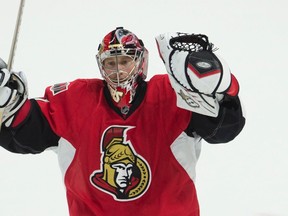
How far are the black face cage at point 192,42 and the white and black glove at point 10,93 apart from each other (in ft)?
1.47

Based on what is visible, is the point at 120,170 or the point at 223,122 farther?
the point at 120,170

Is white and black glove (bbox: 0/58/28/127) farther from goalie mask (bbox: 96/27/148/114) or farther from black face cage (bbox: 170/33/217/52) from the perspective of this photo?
black face cage (bbox: 170/33/217/52)

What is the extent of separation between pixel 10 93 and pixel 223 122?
597 millimetres

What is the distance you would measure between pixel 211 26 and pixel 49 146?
6.71 ft

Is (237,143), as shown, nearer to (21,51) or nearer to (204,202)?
(204,202)

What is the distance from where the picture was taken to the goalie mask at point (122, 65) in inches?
71.0

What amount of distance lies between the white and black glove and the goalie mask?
259 millimetres

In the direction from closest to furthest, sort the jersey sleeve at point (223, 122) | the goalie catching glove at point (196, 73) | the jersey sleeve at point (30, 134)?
the goalie catching glove at point (196, 73) → the jersey sleeve at point (223, 122) → the jersey sleeve at point (30, 134)

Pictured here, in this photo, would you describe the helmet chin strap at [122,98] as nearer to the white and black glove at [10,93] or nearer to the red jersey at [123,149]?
the red jersey at [123,149]

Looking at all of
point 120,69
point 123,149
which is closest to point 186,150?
point 123,149

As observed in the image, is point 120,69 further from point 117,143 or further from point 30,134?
point 30,134

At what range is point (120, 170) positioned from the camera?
1.87 m

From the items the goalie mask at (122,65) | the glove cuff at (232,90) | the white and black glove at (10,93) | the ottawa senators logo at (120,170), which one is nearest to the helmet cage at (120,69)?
the goalie mask at (122,65)

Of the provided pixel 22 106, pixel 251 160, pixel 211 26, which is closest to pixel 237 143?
pixel 251 160
